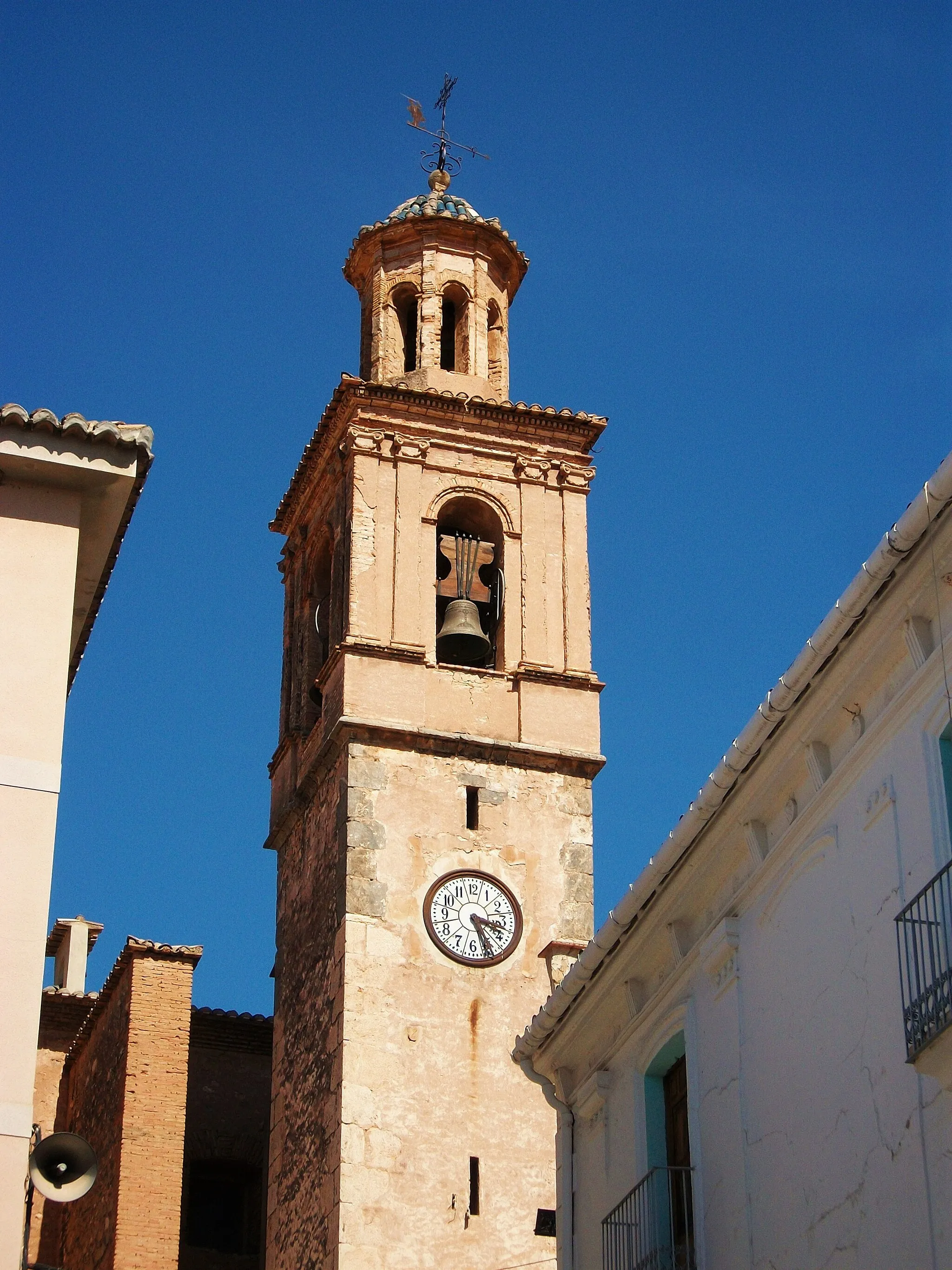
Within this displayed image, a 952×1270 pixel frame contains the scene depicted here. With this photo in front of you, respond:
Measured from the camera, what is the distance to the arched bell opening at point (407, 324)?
29125mm

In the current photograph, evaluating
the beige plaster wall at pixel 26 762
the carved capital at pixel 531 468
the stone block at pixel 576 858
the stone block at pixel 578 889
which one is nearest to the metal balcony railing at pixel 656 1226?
the beige plaster wall at pixel 26 762

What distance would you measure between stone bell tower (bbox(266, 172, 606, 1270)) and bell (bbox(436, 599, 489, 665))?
0.13 ft

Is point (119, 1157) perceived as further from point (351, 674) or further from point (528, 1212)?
point (351, 674)

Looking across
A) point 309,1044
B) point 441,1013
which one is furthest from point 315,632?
point 441,1013

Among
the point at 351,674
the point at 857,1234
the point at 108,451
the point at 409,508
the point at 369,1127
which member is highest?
the point at 409,508

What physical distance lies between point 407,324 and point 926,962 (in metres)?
19.5

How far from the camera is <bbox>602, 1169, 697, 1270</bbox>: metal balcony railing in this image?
14.1 meters

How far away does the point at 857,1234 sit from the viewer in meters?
11.9

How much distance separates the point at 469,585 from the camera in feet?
87.8

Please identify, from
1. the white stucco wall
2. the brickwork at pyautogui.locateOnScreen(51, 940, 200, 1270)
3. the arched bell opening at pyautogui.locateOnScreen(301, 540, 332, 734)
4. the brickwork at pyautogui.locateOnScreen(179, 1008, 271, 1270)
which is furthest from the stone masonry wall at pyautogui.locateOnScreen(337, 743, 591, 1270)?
the white stucco wall

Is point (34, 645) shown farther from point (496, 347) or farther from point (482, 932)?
point (496, 347)

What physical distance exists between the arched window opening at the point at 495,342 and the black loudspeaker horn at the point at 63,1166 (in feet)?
59.0

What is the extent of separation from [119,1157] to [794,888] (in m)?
11.0

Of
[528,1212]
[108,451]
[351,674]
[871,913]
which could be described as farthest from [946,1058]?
[351,674]
